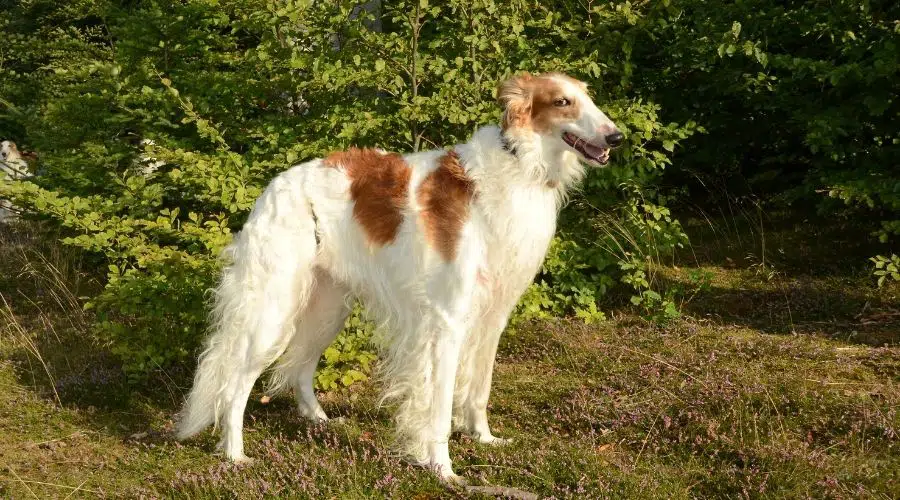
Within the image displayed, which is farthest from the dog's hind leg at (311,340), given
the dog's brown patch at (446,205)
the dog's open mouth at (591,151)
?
the dog's open mouth at (591,151)

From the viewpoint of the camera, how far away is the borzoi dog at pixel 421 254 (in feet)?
11.9

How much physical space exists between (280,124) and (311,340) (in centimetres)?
177

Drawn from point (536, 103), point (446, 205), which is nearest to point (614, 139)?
point (536, 103)

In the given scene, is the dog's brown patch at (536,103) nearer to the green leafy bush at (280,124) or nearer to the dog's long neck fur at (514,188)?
the dog's long neck fur at (514,188)

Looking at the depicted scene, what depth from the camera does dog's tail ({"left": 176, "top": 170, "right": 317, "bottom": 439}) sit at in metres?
3.85

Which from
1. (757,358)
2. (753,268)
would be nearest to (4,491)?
(757,358)

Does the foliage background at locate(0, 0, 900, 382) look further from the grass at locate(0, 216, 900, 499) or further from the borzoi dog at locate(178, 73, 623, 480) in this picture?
the borzoi dog at locate(178, 73, 623, 480)

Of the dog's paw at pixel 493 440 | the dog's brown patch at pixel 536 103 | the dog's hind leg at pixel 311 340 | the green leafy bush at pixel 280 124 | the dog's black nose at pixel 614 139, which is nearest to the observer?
the dog's black nose at pixel 614 139

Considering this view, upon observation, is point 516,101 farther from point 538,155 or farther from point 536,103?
point 538,155

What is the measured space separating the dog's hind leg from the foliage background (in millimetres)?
278

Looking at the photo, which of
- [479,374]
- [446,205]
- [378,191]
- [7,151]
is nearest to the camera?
[446,205]

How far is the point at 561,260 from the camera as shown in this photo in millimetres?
6102

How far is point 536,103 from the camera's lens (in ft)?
11.9

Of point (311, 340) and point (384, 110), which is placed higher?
point (384, 110)
